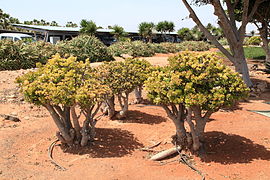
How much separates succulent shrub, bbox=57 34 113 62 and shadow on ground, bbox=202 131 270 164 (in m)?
12.7

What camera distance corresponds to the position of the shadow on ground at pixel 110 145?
19.3 ft

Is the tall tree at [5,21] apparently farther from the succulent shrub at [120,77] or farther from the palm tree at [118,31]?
the succulent shrub at [120,77]

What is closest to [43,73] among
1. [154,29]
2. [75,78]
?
[75,78]

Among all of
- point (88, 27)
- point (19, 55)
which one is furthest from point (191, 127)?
point (88, 27)

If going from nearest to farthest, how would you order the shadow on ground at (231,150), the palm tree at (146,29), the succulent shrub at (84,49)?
the shadow on ground at (231,150)
the succulent shrub at (84,49)
the palm tree at (146,29)

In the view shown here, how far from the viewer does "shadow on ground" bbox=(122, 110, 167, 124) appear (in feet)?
25.9

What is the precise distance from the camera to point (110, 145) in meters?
6.28

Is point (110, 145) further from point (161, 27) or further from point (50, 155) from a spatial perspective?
point (161, 27)

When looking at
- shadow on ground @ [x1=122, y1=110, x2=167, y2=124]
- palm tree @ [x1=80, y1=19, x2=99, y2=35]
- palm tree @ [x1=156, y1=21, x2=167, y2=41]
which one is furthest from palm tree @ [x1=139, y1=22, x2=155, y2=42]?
shadow on ground @ [x1=122, y1=110, x2=167, y2=124]

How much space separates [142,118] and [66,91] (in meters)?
3.34

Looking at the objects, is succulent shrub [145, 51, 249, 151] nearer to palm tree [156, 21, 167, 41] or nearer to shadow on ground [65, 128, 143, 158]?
shadow on ground [65, 128, 143, 158]

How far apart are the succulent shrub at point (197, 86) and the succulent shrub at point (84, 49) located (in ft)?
41.6

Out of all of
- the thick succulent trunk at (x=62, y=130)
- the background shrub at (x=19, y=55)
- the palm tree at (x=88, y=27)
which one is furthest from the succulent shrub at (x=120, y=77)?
the palm tree at (x=88, y=27)

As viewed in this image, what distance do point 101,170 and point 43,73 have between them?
2.47 meters
